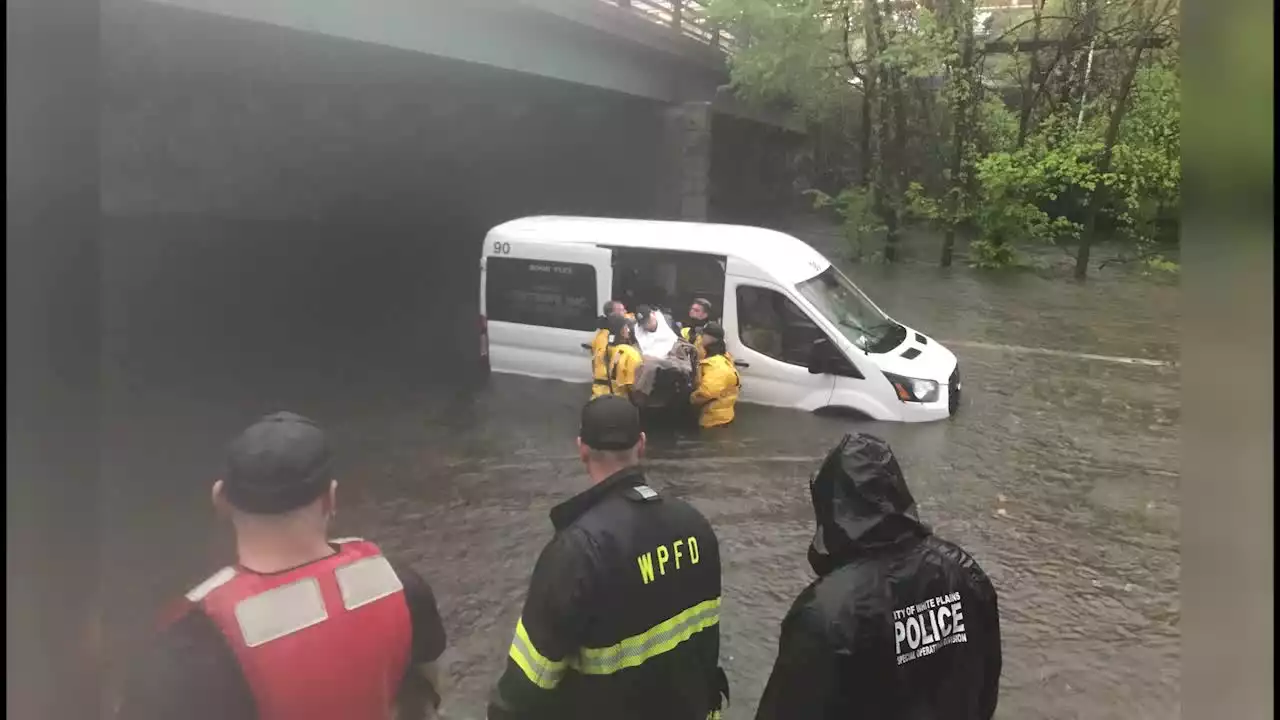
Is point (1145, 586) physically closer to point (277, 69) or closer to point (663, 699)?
point (663, 699)

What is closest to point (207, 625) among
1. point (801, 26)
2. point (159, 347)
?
point (159, 347)

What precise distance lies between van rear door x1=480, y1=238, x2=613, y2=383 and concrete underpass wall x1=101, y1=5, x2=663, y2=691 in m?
0.10

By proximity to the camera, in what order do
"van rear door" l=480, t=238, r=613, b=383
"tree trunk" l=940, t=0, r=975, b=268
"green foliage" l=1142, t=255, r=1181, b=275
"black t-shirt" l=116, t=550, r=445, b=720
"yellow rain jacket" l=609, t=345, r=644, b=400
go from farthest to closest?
1. "van rear door" l=480, t=238, r=613, b=383
2. "yellow rain jacket" l=609, t=345, r=644, b=400
3. "tree trunk" l=940, t=0, r=975, b=268
4. "green foliage" l=1142, t=255, r=1181, b=275
5. "black t-shirt" l=116, t=550, r=445, b=720

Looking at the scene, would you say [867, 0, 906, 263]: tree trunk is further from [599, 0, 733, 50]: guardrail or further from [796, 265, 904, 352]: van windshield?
[599, 0, 733, 50]: guardrail

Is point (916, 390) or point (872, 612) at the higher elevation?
point (916, 390)

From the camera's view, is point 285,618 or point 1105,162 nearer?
point 285,618

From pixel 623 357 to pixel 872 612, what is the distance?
4.49 feet

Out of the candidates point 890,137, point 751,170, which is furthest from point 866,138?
point 751,170

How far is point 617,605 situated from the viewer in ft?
6.66

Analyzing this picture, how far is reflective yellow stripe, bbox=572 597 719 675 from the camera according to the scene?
6.88ft

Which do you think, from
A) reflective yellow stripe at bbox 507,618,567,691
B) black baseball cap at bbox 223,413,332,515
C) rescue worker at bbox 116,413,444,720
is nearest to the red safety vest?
rescue worker at bbox 116,413,444,720

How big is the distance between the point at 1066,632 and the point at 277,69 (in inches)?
111

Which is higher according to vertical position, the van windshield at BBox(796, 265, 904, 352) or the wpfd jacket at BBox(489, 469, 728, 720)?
the van windshield at BBox(796, 265, 904, 352)

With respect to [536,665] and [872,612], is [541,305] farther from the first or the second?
[872,612]
